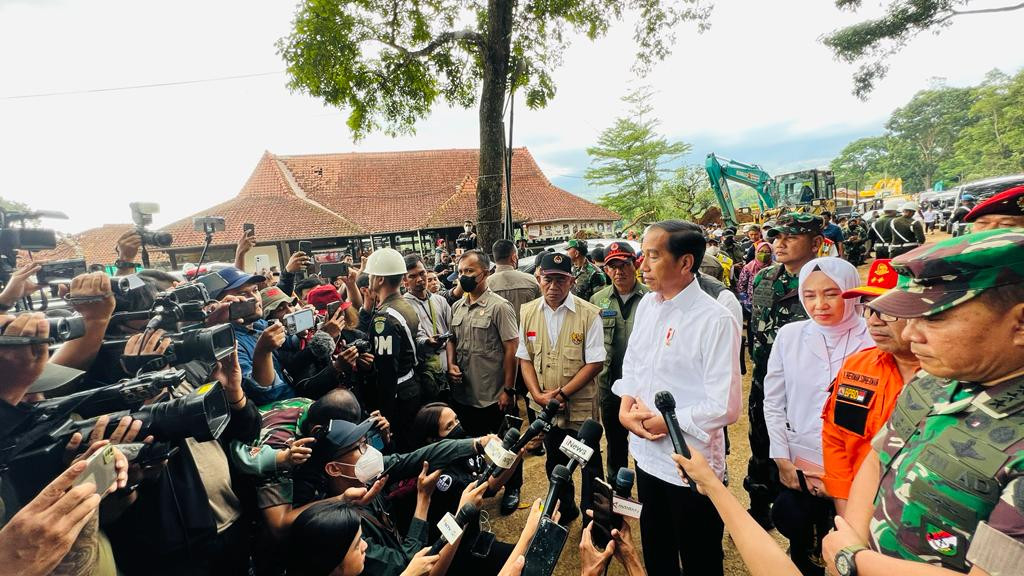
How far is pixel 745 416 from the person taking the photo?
4367 mm

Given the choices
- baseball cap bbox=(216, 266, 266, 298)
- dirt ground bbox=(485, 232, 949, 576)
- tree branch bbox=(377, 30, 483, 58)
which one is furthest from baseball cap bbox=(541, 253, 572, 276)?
tree branch bbox=(377, 30, 483, 58)

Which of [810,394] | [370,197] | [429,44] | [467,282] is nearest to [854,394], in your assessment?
[810,394]

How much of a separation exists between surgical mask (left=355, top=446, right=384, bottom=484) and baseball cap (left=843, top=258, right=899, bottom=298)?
2294mm

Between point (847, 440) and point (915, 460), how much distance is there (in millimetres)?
803

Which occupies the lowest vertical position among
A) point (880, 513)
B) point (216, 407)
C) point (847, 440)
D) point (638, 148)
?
point (847, 440)

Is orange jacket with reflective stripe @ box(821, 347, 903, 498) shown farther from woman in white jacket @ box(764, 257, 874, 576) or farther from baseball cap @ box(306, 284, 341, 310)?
baseball cap @ box(306, 284, 341, 310)

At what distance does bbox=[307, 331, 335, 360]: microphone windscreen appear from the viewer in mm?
2668

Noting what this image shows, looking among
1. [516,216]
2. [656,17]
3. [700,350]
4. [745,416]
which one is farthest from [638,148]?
[700,350]

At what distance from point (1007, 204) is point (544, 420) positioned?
2.51 m

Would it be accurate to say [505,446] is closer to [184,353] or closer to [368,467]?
[368,467]

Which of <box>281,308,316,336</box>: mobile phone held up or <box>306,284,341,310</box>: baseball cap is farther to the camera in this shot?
<box>306,284,341,310</box>: baseball cap

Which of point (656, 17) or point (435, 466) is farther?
point (656, 17)

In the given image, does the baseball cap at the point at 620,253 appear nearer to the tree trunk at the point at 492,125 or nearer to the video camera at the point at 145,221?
the video camera at the point at 145,221

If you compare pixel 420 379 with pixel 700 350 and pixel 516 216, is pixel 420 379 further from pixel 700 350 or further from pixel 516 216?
pixel 516 216
